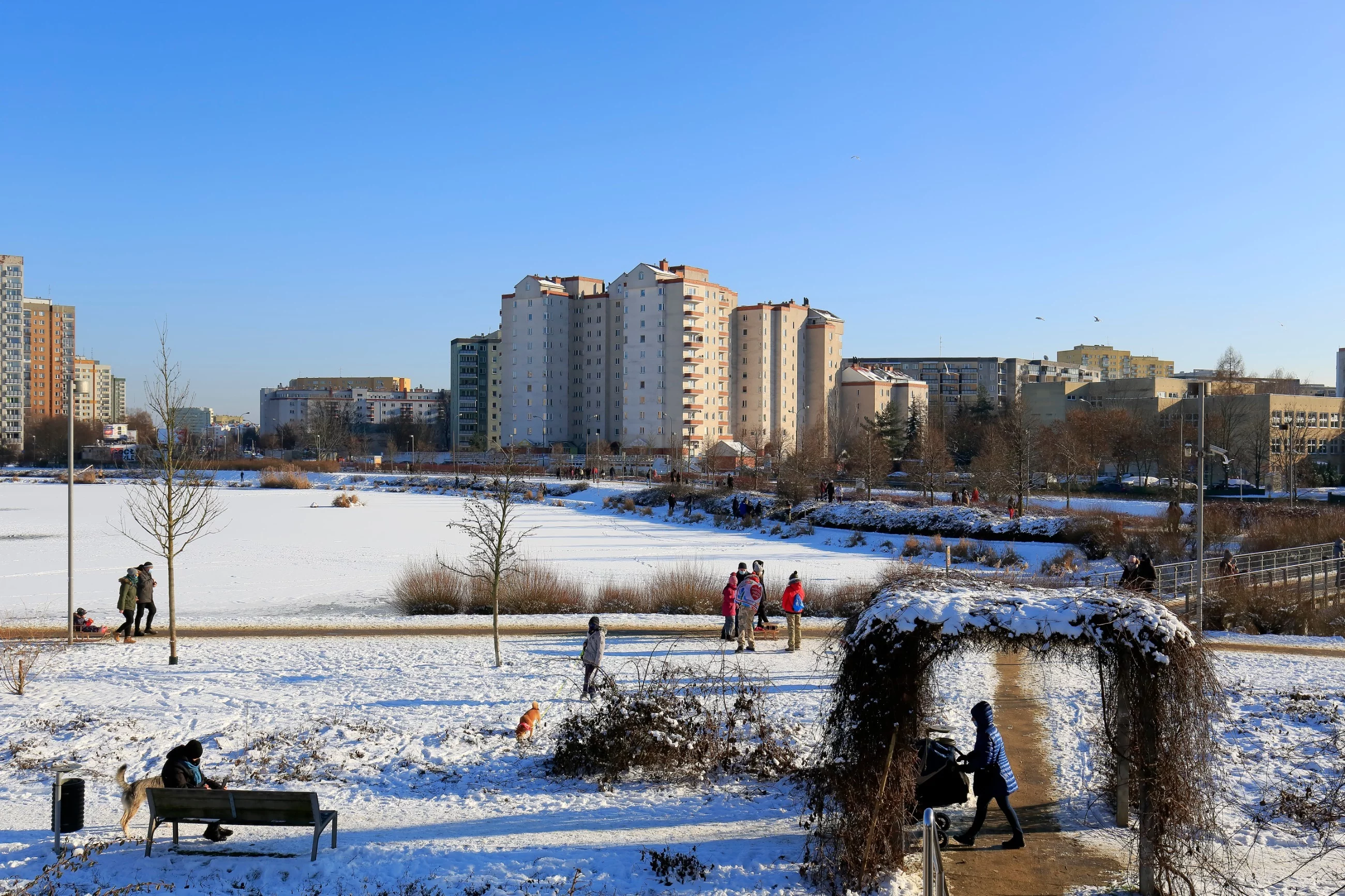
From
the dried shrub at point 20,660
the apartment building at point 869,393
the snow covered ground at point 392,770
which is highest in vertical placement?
the apartment building at point 869,393

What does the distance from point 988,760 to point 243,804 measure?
732 cm

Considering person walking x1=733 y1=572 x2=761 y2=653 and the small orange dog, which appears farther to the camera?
person walking x1=733 y1=572 x2=761 y2=653

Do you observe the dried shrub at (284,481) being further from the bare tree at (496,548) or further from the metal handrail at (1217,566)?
the metal handrail at (1217,566)

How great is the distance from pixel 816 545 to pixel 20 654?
31950mm

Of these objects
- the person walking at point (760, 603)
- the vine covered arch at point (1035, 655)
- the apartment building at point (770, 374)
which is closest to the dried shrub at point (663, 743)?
the vine covered arch at point (1035, 655)

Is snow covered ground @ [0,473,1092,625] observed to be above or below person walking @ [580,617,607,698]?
below

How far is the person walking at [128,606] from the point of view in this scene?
19.7 metres

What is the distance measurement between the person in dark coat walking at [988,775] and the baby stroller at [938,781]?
24 cm

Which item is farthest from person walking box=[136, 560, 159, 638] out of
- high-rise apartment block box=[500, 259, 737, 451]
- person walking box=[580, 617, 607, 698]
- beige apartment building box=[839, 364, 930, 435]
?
beige apartment building box=[839, 364, 930, 435]

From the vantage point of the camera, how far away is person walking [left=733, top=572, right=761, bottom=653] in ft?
63.4

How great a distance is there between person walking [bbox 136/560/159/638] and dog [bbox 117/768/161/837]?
1145 centimetres

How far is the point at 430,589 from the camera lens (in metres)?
25.5

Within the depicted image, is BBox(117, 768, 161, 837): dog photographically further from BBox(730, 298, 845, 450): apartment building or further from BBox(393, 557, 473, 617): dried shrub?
BBox(730, 298, 845, 450): apartment building

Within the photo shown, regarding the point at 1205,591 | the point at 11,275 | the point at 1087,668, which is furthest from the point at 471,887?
the point at 11,275
